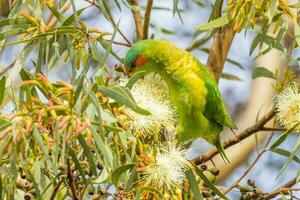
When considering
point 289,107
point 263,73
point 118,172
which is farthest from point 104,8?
point 263,73

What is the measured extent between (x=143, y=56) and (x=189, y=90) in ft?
0.69

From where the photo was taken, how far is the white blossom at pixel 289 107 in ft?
5.65

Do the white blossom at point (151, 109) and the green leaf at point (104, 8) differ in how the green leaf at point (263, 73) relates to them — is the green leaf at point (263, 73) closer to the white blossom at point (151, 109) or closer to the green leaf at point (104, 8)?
the white blossom at point (151, 109)

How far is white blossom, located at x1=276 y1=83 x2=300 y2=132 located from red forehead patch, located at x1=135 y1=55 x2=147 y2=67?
397 millimetres

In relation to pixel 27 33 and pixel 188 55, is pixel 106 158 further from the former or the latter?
pixel 188 55

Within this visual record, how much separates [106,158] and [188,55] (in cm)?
97

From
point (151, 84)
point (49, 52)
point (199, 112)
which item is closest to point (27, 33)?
point (49, 52)

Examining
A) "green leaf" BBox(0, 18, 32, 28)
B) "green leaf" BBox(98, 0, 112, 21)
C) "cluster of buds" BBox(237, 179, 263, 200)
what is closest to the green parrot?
"cluster of buds" BBox(237, 179, 263, 200)

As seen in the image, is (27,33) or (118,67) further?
(118,67)

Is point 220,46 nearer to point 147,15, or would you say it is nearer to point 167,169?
point 147,15

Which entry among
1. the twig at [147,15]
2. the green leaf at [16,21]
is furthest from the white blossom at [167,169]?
the twig at [147,15]

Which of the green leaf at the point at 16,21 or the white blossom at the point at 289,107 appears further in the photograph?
the white blossom at the point at 289,107

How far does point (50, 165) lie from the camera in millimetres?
1210

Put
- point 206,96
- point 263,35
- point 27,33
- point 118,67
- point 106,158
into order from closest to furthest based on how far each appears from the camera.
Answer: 1. point 106,158
2. point 27,33
3. point 263,35
4. point 118,67
5. point 206,96
